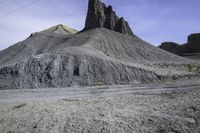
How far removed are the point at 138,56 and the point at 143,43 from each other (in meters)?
10.9

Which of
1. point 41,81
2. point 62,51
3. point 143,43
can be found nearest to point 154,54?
point 143,43

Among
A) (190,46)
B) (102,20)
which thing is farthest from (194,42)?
(102,20)

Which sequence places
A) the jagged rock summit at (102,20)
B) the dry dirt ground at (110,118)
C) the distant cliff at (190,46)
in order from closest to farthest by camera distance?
the dry dirt ground at (110,118), the jagged rock summit at (102,20), the distant cliff at (190,46)

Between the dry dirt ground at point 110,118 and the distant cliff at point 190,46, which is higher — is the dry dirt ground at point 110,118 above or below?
below

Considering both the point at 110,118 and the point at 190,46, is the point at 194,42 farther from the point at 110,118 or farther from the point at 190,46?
the point at 110,118

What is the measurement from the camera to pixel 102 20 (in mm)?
88688

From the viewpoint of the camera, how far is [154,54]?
74.2 m

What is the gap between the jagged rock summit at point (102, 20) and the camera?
87750 mm

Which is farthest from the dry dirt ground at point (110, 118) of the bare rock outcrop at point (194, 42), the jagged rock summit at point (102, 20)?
the bare rock outcrop at point (194, 42)

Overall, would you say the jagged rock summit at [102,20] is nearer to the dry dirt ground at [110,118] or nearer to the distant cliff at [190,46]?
the distant cliff at [190,46]

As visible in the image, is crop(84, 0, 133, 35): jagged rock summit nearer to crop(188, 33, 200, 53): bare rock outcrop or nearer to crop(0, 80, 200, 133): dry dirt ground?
crop(188, 33, 200, 53): bare rock outcrop

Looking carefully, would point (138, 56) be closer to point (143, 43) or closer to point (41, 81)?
point (143, 43)

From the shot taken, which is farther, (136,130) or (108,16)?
(108,16)

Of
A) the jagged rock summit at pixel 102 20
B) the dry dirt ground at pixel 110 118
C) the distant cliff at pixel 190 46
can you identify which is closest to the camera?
the dry dirt ground at pixel 110 118
